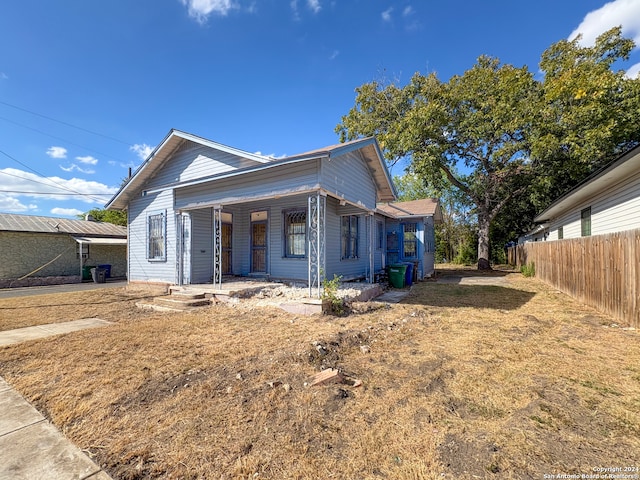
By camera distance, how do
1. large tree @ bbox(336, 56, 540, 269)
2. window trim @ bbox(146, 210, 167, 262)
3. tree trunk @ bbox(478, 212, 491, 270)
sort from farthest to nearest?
1. tree trunk @ bbox(478, 212, 491, 270)
2. large tree @ bbox(336, 56, 540, 269)
3. window trim @ bbox(146, 210, 167, 262)

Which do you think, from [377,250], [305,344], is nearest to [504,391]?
[305,344]

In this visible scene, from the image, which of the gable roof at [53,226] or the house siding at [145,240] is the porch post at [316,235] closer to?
the house siding at [145,240]

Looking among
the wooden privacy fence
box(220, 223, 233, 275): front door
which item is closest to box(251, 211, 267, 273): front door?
box(220, 223, 233, 275): front door

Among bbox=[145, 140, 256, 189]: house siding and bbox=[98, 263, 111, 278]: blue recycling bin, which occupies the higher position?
bbox=[145, 140, 256, 189]: house siding

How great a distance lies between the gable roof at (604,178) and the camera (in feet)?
22.4

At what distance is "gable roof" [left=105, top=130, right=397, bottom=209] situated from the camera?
730 cm

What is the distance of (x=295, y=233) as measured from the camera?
10.1 m

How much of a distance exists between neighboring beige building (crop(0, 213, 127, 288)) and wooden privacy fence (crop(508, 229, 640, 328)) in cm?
2186

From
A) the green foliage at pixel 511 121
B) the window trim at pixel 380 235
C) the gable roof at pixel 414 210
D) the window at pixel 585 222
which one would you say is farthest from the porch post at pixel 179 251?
the window at pixel 585 222

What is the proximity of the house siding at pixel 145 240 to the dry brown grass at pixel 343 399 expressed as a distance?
5331 millimetres

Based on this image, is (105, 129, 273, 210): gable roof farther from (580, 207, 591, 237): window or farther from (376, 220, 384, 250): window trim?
(580, 207, 591, 237): window

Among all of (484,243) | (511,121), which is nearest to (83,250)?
(484,243)

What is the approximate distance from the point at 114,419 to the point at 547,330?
6.84 m

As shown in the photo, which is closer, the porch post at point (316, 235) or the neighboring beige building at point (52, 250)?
the porch post at point (316, 235)
